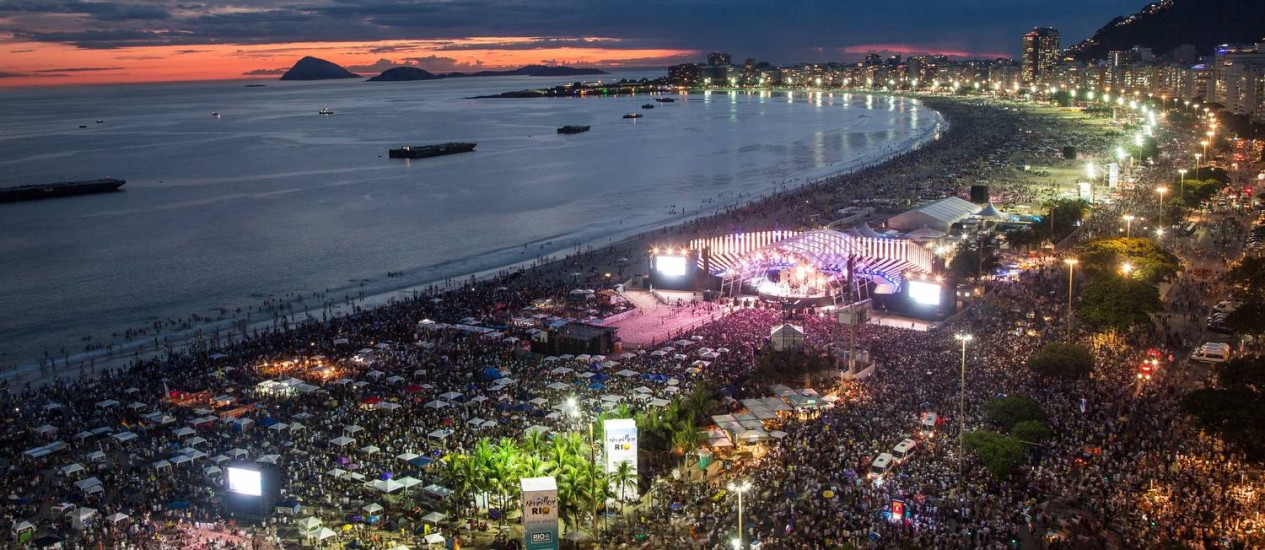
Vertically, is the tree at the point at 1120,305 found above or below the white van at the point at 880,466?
above

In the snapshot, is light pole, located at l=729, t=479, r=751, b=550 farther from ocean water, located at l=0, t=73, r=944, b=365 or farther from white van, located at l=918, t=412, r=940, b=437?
ocean water, located at l=0, t=73, r=944, b=365

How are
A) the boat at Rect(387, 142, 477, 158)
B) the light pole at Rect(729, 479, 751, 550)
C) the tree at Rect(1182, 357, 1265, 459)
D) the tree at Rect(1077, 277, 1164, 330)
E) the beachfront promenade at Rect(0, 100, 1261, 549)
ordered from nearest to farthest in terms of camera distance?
the light pole at Rect(729, 479, 751, 550) → the beachfront promenade at Rect(0, 100, 1261, 549) → the tree at Rect(1182, 357, 1265, 459) → the tree at Rect(1077, 277, 1164, 330) → the boat at Rect(387, 142, 477, 158)

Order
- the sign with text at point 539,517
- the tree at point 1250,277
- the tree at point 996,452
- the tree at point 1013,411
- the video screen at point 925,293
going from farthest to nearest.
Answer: the video screen at point 925,293
the tree at point 1250,277
the tree at point 1013,411
the tree at point 996,452
the sign with text at point 539,517

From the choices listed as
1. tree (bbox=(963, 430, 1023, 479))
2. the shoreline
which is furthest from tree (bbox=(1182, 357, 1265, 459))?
the shoreline

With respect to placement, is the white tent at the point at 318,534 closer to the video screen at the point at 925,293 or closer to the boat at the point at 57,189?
the video screen at the point at 925,293

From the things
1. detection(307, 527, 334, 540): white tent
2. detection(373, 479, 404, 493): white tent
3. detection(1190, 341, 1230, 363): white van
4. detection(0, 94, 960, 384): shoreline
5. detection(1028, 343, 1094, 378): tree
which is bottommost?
detection(0, 94, 960, 384): shoreline

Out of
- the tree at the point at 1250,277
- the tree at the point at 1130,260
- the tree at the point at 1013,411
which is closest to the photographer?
the tree at the point at 1013,411

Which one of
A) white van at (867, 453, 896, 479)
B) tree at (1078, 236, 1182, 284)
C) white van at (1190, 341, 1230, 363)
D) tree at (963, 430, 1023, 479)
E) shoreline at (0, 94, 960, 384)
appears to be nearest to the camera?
tree at (963, 430, 1023, 479)

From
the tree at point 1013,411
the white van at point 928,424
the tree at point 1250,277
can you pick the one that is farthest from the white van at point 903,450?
the tree at point 1250,277

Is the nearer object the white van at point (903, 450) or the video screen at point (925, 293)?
the white van at point (903, 450)
